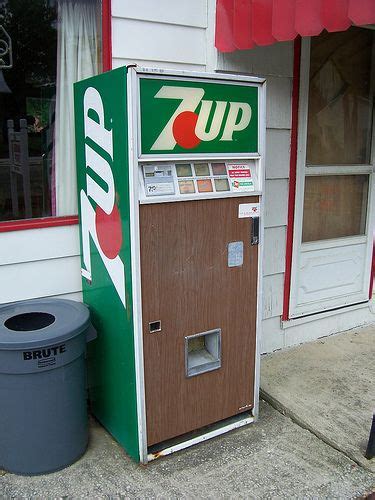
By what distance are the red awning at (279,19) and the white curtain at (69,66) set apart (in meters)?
0.80

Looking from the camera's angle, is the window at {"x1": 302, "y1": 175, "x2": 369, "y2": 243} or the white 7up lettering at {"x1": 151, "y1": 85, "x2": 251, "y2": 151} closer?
the white 7up lettering at {"x1": 151, "y1": 85, "x2": 251, "y2": 151}

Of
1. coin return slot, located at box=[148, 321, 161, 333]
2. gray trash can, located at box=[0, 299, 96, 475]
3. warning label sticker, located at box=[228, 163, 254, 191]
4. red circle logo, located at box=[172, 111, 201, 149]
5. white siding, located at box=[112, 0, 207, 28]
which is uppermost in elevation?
white siding, located at box=[112, 0, 207, 28]

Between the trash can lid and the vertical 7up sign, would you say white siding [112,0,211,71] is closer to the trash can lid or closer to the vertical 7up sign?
the vertical 7up sign

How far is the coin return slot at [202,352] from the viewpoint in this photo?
8.91 ft

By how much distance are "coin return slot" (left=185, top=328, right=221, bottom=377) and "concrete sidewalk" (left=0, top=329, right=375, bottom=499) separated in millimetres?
471

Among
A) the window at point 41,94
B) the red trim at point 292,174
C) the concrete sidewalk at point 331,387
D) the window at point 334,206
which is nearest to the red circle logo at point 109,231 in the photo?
the window at point 41,94

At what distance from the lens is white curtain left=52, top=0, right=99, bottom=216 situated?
288 cm

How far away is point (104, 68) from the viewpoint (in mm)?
2938

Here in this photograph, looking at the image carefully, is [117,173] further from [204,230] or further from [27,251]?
[27,251]

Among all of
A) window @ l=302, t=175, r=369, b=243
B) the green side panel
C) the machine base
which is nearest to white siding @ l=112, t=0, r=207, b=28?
the green side panel

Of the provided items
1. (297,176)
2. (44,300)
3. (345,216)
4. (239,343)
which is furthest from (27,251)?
(345,216)

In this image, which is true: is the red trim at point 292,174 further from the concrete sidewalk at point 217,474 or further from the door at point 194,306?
the concrete sidewalk at point 217,474

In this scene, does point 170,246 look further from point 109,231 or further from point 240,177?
point 240,177

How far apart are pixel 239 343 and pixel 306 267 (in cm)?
141
